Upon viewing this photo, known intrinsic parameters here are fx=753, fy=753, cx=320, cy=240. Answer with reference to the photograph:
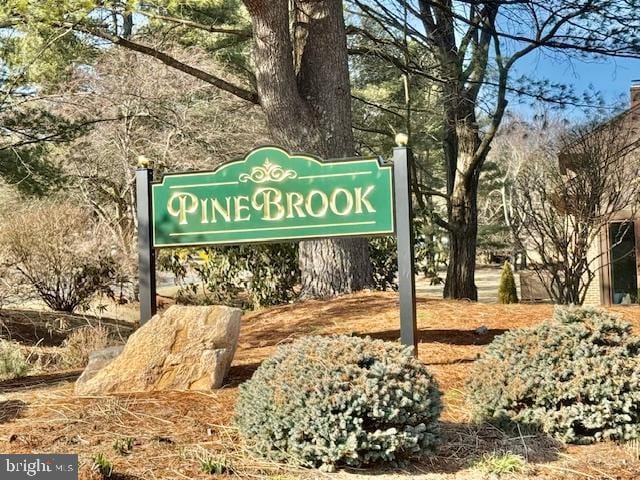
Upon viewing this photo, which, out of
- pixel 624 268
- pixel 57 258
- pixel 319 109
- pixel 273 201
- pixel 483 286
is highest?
pixel 319 109

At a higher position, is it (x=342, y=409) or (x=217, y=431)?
(x=342, y=409)

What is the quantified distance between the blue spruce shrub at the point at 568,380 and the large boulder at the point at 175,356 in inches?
72.6

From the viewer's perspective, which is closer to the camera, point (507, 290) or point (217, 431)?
point (217, 431)

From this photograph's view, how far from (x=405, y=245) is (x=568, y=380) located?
169cm

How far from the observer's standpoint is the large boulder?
5.38 meters

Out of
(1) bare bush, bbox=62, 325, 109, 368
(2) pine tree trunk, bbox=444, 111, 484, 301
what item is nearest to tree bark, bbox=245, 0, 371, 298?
(1) bare bush, bbox=62, 325, 109, 368

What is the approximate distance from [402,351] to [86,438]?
6.10ft

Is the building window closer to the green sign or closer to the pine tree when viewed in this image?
the pine tree

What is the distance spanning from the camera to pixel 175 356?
544 centimetres

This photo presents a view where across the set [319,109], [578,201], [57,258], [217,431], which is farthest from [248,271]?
[217,431]

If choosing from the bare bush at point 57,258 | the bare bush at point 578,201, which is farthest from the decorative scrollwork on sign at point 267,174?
the bare bush at point 57,258

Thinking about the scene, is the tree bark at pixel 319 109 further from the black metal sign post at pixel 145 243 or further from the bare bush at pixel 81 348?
the black metal sign post at pixel 145 243

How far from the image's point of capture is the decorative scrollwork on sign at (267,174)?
594cm

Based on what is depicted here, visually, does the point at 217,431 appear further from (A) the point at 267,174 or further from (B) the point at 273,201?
(A) the point at 267,174
